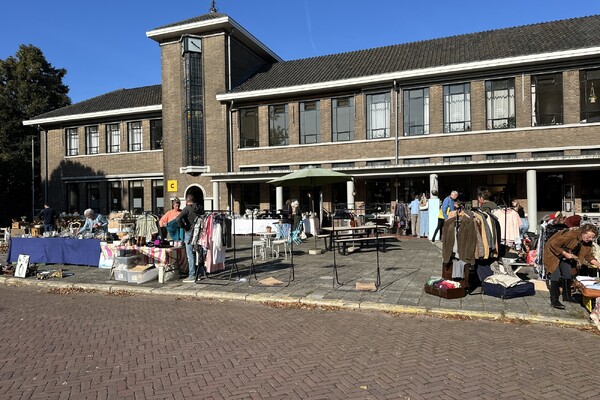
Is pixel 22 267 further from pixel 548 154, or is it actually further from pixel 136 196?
pixel 548 154

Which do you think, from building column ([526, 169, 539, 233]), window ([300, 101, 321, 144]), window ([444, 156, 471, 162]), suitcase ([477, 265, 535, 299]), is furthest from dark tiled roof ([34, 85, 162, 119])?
suitcase ([477, 265, 535, 299])

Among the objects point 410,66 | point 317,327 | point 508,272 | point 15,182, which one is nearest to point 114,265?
point 317,327

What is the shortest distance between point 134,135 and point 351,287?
24610mm

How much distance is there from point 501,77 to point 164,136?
64.8 ft

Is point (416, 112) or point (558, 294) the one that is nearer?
point (558, 294)

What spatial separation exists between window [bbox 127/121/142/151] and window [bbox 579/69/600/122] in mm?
25540

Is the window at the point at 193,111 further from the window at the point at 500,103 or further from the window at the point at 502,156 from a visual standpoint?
the window at the point at 500,103

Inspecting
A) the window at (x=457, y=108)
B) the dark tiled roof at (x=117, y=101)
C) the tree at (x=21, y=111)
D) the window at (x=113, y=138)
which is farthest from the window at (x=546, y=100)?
the tree at (x=21, y=111)

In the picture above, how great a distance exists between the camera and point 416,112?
21.3 m

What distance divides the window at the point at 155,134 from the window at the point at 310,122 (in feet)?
33.9

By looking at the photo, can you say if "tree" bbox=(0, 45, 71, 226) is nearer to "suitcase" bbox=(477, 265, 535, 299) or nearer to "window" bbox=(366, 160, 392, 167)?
"window" bbox=(366, 160, 392, 167)

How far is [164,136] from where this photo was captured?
26.6 meters

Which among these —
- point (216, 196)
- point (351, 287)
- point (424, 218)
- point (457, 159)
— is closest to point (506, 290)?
point (351, 287)

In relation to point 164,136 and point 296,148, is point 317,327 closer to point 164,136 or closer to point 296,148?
point 296,148
